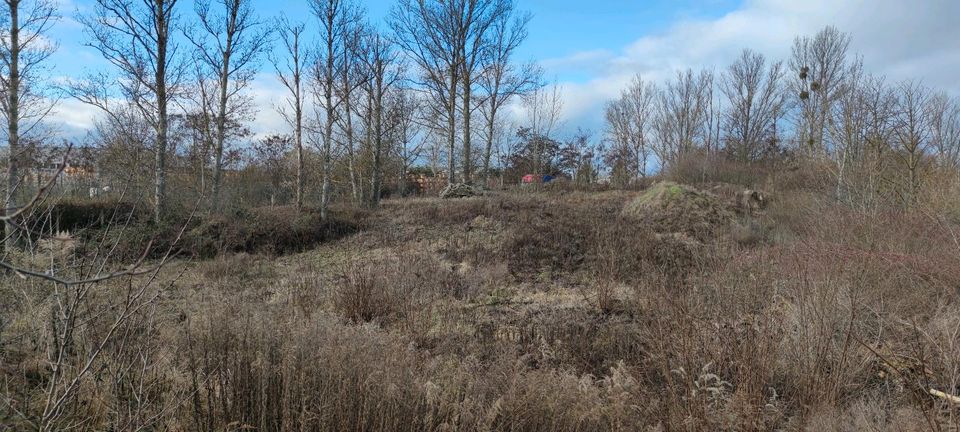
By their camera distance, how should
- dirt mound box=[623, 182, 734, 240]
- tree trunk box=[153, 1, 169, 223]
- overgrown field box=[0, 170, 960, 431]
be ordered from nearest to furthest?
overgrown field box=[0, 170, 960, 431]
dirt mound box=[623, 182, 734, 240]
tree trunk box=[153, 1, 169, 223]

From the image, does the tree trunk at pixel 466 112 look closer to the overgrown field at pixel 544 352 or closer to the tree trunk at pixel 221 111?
the tree trunk at pixel 221 111

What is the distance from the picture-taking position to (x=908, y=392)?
140 inches

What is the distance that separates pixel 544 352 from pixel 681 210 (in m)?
9.35

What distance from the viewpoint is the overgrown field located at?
2.98 m

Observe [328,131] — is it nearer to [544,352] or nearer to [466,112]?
[466,112]

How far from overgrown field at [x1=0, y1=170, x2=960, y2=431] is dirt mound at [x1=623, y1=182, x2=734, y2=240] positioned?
426 cm

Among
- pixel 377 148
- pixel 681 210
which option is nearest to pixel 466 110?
pixel 377 148

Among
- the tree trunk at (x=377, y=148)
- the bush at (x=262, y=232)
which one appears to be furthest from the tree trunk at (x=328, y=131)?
the tree trunk at (x=377, y=148)

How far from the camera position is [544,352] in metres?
4.72

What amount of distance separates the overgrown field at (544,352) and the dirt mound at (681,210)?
168 inches

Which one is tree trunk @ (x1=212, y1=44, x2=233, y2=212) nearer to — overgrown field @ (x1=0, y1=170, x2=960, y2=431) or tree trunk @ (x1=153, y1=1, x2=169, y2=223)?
tree trunk @ (x1=153, y1=1, x2=169, y2=223)

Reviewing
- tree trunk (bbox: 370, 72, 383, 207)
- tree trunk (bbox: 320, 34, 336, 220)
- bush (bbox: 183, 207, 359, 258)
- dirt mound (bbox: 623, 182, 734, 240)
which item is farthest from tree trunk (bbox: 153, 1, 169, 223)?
dirt mound (bbox: 623, 182, 734, 240)

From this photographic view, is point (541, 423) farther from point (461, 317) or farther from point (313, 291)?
point (313, 291)

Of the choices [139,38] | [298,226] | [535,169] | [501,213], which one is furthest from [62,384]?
[535,169]
